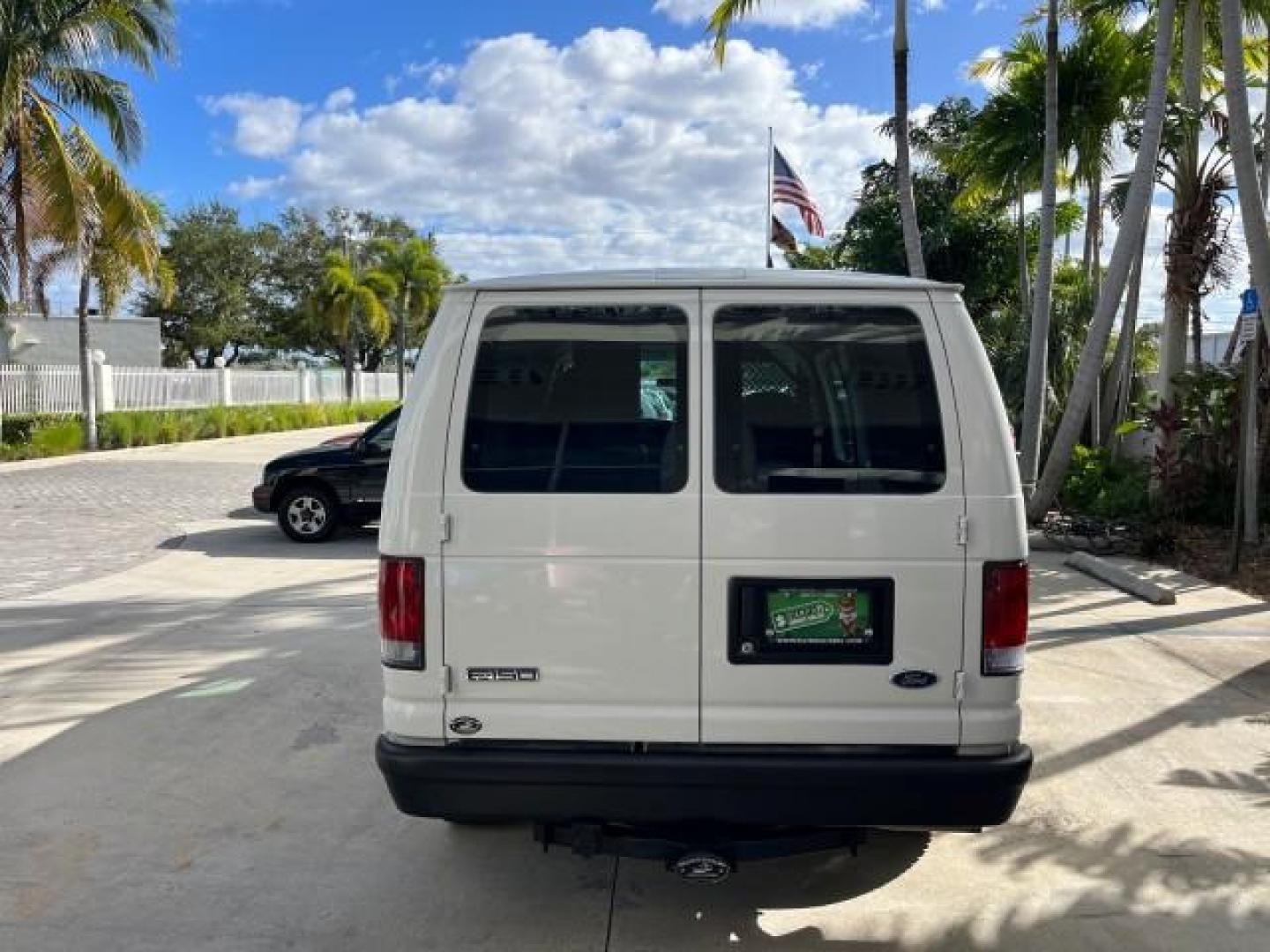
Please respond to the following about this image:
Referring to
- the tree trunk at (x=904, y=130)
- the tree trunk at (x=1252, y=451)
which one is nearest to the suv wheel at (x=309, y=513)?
the tree trunk at (x=904, y=130)

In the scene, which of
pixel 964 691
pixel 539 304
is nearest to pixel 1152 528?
pixel 964 691

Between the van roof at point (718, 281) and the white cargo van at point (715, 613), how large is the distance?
0.18 ft

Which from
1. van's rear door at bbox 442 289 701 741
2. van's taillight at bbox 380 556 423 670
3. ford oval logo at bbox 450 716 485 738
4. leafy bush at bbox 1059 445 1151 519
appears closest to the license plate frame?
van's rear door at bbox 442 289 701 741

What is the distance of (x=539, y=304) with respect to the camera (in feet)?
11.0

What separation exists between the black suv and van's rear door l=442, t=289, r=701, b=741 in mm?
8744

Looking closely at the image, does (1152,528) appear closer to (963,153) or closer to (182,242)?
(963,153)

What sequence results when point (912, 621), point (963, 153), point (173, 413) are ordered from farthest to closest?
point (173, 413) → point (963, 153) → point (912, 621)

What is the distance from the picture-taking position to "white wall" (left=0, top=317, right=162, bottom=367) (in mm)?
32281

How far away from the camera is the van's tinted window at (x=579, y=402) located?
10.6ft

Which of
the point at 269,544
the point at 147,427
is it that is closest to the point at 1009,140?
the point at 269,544

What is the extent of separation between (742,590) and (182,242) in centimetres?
5438

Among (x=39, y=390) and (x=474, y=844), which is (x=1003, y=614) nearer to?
(x=474, y=844)

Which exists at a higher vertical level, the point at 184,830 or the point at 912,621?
the point at 912,621

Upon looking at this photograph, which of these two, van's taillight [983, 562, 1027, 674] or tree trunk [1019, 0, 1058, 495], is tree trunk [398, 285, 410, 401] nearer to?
tree trunk [1019, 0, 1058, 495]
